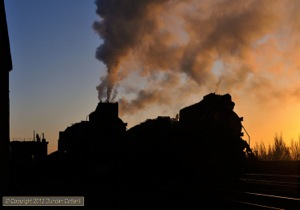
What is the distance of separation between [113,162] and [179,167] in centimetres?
458

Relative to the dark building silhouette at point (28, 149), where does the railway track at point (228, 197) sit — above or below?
below

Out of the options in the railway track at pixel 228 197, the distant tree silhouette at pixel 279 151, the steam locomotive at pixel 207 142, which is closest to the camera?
the railway track at pixel 228 197

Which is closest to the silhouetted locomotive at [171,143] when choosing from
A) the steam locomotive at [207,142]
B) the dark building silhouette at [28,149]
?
the steam locomotive at [207,142]

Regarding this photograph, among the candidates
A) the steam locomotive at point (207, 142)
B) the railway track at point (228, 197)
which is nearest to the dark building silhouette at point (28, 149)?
the steam locomotive at point (207, 142)

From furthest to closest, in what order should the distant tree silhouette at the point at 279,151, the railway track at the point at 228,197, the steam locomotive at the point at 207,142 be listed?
the distant tree silhouette at the point at 279,151 < the steam locomotive at the point at 207,142 < the railway track at the point at 228,197

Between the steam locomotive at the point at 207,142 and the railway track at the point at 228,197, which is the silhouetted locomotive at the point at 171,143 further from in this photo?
the railway track at the point at 228,197

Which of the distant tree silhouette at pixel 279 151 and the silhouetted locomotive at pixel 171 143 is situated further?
the distant tree silhouette at pixel 279 151

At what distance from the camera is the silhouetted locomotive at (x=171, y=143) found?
64.4 ft

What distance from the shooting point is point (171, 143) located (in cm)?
2066

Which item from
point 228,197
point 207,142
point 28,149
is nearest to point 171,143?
point 207,142

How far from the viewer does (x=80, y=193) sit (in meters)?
14.5

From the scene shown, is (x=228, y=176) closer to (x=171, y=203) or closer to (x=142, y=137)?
(x=142, y=137)

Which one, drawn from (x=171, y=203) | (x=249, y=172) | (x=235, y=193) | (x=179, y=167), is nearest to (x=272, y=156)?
(x=249, y=172)

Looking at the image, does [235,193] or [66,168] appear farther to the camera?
[66,168]
